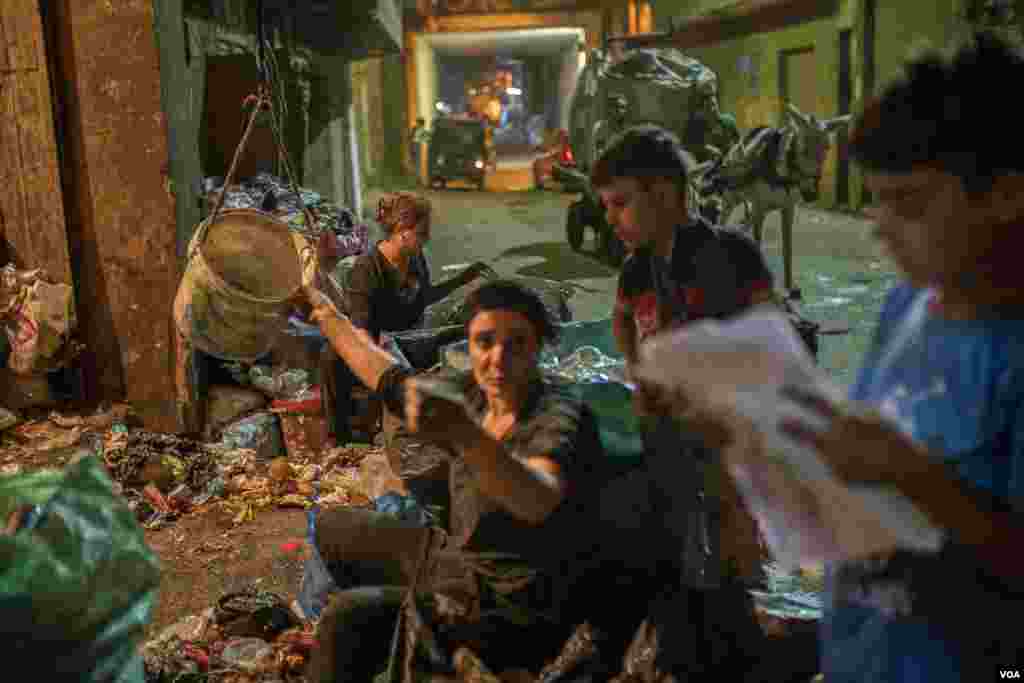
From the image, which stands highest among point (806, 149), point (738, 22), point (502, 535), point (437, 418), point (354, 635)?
point (738, 22)

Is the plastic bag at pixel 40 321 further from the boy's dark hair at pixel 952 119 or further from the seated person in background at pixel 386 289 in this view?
the boy's dark hair at pixel 952 119

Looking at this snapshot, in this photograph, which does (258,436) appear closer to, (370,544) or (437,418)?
(370,544)

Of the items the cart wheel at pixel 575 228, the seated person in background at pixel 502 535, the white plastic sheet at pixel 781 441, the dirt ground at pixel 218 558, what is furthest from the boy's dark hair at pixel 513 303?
the cart wheel at pixel 575 228

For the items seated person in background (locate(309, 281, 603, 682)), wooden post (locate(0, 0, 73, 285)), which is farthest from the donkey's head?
seated person in background (locate(309, 281, 603, 682))

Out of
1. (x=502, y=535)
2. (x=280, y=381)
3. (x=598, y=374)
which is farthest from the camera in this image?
(x=280, y=381)

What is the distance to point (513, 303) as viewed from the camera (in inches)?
93.6

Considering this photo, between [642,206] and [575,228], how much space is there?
9.99 m

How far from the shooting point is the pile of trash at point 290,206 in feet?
20.3

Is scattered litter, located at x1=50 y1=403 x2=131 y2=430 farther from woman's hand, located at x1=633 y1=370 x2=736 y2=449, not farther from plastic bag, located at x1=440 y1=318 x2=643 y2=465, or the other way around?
woman's hand, located at x1=633 y1=370 x2=736 y2=449

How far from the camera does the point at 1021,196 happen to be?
4.50 ft

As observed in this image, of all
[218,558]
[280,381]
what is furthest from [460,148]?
[218,558]

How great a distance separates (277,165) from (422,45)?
70.6ft

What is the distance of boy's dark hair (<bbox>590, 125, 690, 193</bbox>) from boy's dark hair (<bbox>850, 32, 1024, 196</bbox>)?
4.38 ft

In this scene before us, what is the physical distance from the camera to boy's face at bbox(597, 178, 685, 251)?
9.27 ft
